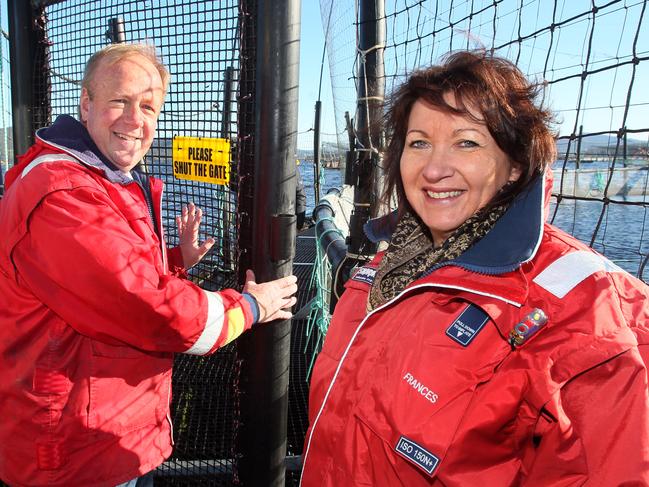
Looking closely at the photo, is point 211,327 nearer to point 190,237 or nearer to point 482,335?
point 190,237

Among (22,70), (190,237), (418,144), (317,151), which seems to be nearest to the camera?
(418,144)

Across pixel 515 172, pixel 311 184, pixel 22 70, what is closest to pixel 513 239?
pixel 515 172

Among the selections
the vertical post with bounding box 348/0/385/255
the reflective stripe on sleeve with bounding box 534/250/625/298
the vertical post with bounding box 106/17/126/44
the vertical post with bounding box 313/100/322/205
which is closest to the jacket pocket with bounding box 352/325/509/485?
the reflective stripe on sleeve with bounding box 534/250/625/298

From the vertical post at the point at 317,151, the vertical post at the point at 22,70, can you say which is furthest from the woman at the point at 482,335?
the vertical post at the point at 317,151

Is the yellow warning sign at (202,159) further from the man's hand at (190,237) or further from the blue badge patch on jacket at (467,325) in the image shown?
the blue badge patch on jacket at (467,325)

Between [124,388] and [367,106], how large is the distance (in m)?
2.13

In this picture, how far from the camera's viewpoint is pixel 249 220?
83.4 inches

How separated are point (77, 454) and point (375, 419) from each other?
44.0 inches

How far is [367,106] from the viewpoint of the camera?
307cm

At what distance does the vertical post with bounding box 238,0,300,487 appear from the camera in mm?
1929

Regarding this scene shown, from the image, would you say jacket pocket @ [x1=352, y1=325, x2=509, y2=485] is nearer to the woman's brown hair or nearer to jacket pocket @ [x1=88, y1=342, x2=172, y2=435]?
the woman's brown hair

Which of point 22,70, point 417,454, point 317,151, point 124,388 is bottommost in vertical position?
point 124,388

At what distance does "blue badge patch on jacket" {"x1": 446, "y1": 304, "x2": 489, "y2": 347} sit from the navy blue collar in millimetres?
104

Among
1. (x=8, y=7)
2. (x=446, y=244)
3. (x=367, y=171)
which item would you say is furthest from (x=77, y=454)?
(x=8, y=7)
